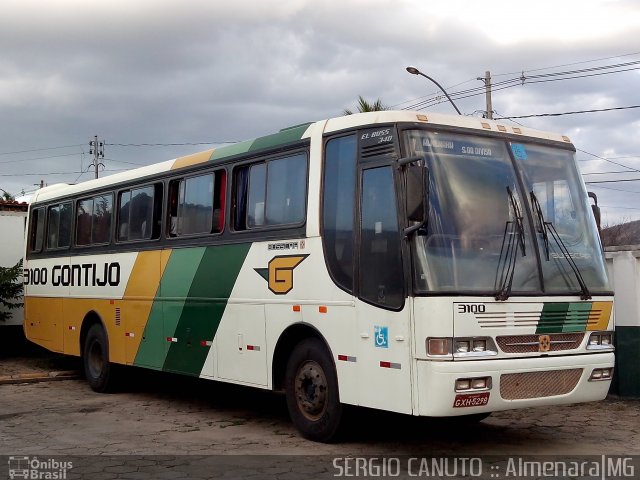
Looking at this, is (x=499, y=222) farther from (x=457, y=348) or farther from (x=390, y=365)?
(x=390, y=365)

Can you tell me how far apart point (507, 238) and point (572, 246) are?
2.85ft

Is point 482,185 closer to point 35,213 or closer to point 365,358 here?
point 365,358

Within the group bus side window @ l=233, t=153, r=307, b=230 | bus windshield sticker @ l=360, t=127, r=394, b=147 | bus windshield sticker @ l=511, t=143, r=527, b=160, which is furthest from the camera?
bus side window @ l=233, t=153, r=307, b=230

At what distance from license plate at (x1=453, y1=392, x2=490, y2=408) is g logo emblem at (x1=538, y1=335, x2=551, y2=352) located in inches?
31.3

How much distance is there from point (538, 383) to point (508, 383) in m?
0.39

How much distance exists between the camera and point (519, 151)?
26.7ft

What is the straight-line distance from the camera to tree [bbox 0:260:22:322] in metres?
15.5

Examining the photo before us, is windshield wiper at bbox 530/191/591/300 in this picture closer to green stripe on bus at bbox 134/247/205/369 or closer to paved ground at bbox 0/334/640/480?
paved ground at bbox 0/334/640/480

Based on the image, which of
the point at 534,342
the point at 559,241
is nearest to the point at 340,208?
the point at 559,241

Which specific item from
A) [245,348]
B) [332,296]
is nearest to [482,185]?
[332,296]

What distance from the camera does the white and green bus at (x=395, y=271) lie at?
23.3 feet

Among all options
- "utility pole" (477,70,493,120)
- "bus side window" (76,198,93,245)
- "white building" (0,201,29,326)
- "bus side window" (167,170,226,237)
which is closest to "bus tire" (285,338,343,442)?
"bus side window" (167,170,226,237)

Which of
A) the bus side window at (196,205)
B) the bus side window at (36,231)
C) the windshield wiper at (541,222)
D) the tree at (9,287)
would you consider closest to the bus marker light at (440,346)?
the windshield wiper at (541,222)

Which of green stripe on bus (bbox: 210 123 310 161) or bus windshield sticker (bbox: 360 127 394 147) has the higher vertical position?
green stripe on bus (bbox: 210 123 310 161)
